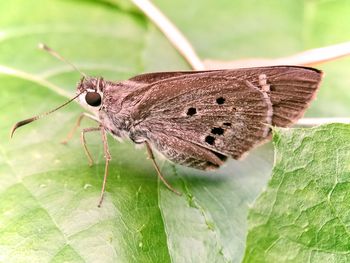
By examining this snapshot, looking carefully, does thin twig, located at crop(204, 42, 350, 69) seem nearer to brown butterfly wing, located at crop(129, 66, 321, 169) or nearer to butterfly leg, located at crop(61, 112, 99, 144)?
brown butterfly wing, located at crop(129, 66, 321, 169)

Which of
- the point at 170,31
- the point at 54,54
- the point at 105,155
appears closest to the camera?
the point at 105,155

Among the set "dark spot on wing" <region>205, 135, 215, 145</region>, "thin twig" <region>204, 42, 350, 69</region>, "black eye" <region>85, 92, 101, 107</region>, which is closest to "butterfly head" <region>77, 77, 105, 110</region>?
"black eye" <region>85, 92, 101, 107</region>

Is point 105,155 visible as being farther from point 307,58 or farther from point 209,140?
point 307,58

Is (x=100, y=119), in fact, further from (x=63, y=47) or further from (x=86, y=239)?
(x=86, y=239)


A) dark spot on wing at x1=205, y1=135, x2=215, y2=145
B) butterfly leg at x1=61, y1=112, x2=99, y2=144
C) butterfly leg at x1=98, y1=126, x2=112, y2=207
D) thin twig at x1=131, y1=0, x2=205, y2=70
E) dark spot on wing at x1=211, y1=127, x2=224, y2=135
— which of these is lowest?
butterfly leg at x1=61, y1=112, x2=99, y2=144

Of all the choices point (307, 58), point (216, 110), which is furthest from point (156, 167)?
point (307, 58)

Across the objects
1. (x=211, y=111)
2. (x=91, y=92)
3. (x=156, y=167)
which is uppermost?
(x=211, y=111)

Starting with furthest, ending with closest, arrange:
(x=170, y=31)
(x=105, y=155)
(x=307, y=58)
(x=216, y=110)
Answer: (x=170, y=31)
(x=307, y=58)
(x=216, y=110)
(x=105, y=155)
